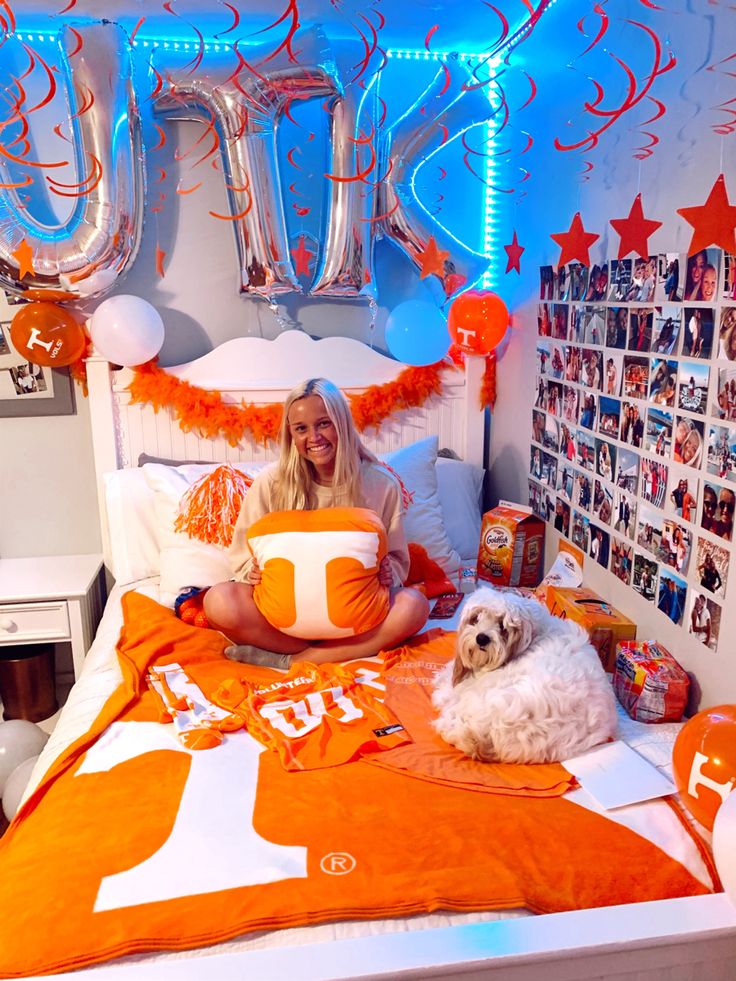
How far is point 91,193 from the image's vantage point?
8.27ft

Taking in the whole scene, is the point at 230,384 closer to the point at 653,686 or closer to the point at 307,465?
the point at 307,465

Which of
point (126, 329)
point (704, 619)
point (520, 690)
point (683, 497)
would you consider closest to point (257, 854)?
point (520, 690)

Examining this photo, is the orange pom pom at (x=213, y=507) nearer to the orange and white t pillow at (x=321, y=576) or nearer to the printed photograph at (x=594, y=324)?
the orange and white t pillow at (x=321, y=576)

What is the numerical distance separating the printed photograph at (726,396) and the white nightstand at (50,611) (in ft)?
6.52

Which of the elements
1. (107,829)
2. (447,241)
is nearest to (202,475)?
(447,241)

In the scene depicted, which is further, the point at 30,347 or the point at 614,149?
the point at 30,347

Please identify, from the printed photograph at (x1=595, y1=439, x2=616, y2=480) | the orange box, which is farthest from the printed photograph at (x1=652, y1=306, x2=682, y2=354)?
the orange box

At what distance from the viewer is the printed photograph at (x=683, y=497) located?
1.77 meters

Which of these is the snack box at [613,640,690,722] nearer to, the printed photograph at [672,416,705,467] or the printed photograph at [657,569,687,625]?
the printed photograph at [657,569,687,625]

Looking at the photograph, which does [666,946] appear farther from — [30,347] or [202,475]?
[30,347]

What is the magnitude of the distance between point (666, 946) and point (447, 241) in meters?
2.31

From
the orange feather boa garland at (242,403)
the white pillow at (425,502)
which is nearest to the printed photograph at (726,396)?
the white pillow at (425,502)

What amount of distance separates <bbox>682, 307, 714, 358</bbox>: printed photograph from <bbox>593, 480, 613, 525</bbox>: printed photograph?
0.54m

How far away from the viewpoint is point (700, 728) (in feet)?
4.59
